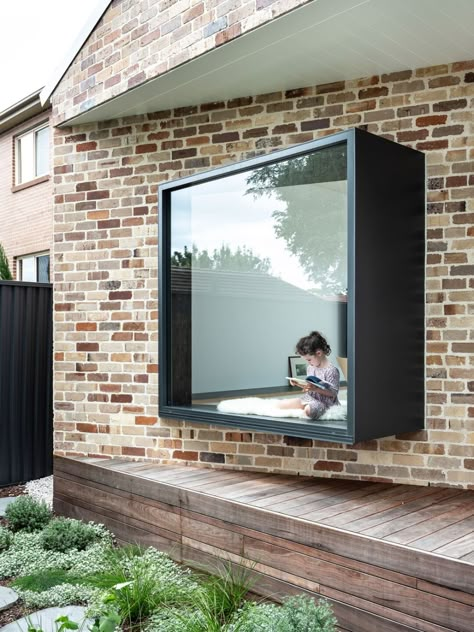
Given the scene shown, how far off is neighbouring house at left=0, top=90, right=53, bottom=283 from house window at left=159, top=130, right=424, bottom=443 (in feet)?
21.1

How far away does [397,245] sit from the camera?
330 centimetres

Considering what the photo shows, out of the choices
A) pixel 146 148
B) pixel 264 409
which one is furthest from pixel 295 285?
pixel 146 148

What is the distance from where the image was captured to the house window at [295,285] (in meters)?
3.16

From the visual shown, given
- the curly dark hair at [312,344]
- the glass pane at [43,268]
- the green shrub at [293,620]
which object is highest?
→ the glass pane at [43,268]

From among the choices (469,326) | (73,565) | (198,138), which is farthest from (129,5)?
(73,565)

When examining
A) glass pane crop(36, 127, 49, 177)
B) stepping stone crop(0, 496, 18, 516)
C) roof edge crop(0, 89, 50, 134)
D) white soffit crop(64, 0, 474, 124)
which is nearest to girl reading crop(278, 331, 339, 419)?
white soffit crop(64, 0, 474, 124)

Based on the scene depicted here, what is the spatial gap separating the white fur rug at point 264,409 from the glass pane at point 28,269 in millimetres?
7485

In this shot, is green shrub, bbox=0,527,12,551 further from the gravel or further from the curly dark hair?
the curly dark hair

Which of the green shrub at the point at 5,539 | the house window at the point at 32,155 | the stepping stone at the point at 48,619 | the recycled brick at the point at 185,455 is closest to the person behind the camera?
the stepping stone at the point at 48,619

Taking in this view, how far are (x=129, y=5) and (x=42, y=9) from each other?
7498 millimetres

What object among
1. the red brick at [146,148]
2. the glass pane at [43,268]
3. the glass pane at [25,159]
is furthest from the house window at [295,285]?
the glass pane at [25,159]

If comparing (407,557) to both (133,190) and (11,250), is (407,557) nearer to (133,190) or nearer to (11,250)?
(133,190)

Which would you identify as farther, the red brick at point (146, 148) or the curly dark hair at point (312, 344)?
the red brick at point (146, 148)

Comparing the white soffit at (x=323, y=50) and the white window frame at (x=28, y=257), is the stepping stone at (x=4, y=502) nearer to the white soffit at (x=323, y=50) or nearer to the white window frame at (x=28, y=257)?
the white soffit at (x=323, y=50)
